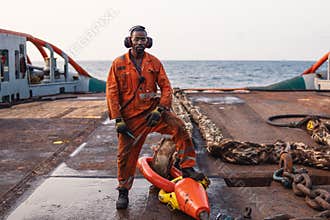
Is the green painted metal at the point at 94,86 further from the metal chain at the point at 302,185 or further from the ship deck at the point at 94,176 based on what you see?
the metal chain at the point at 302,185

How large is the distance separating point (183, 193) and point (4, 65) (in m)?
11.5

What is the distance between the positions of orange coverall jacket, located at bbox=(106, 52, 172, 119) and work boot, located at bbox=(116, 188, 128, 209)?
0.77 metres

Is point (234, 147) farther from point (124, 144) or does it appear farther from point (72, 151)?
point (72, 151)

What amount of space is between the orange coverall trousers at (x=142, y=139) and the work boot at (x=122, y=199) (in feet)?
0.16

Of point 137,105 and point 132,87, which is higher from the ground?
point 132,87

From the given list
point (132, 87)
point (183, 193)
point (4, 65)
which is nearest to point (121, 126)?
point (132, 87)

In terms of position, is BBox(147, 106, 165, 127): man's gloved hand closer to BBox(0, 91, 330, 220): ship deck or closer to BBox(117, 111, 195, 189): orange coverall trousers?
BBox(117, 111, 195, 189): orange coverall trousers

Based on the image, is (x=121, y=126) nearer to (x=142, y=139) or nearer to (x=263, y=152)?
(x=142, y=139)

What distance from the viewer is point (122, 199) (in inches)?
153

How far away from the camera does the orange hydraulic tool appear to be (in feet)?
11.0

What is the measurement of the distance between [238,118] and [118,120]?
5.79m

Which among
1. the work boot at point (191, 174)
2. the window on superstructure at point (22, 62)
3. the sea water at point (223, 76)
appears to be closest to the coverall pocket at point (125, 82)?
the work boot at point (191, 174)

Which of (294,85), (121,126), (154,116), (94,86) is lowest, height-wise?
(94,86)

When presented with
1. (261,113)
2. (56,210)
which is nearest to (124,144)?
(56,210)
